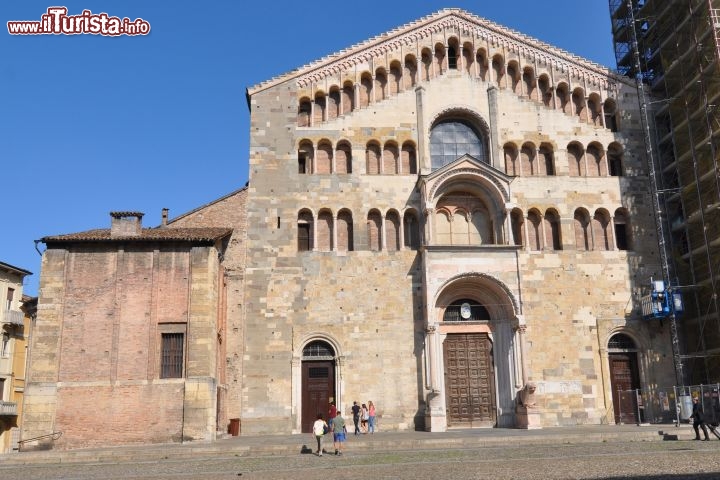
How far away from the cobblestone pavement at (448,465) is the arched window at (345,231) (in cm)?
998

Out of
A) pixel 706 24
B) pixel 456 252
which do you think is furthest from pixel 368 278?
pixel 706 24

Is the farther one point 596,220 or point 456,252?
point 596,220

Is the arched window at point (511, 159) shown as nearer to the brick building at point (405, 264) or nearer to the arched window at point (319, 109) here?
the brick building at point (405, 264)

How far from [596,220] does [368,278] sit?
34.9 feet

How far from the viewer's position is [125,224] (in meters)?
25.8

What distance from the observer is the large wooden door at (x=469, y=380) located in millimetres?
27500

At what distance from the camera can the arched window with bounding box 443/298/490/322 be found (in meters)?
28.5

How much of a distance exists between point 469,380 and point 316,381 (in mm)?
6371

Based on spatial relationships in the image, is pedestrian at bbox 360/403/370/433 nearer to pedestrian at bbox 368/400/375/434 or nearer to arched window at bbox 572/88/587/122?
pedestrian at bbox 368/400/375/434

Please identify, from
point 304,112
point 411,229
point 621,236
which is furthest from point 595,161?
point 304,112

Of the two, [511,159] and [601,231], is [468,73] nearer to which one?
Result: [511,159]

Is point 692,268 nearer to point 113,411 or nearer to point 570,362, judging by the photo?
point 570,362

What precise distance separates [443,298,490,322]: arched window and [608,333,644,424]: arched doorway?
5.48 m

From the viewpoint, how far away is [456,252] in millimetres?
27891
